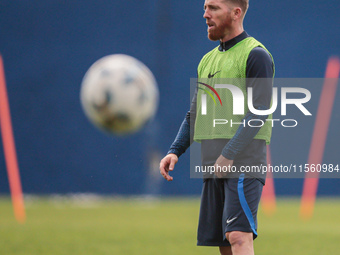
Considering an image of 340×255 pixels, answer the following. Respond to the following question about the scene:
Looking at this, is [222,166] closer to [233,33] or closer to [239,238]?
[239,238]

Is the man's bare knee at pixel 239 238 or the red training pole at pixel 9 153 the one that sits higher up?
the man's bare knee at pixel 239 238

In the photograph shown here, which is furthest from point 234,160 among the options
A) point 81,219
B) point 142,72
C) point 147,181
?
point 147,181

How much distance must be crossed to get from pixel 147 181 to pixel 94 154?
3.51 ft

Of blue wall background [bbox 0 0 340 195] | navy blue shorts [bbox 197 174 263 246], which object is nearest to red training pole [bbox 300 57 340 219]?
blue wall background [bbox 0 0 340 195]

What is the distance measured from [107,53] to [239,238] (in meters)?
8.70

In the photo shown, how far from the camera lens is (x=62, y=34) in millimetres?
10859

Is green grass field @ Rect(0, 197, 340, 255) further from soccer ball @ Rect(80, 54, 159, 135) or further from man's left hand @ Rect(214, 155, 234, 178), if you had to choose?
man's left hand @ Rect(214, 155, 234, 178)

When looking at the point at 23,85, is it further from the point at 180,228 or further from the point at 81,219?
the point at 180,228

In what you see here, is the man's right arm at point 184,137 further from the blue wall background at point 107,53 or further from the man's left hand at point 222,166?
the blue wall background at point 107,53

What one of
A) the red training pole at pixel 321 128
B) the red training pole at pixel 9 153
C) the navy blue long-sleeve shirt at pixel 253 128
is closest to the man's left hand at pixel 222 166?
the navy blue long-sleeve shirt at pixel 253 128

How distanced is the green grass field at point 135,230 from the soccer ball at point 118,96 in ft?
3.28

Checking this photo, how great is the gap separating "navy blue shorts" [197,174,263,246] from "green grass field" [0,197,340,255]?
1.94 metres

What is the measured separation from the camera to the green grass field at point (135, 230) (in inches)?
189

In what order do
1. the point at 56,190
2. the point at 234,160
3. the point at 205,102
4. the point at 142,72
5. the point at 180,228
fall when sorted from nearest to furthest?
the point at 234,160 → the point at 205,102 → the point at 142,72 → the point at 180,228 → the point at 56,190
